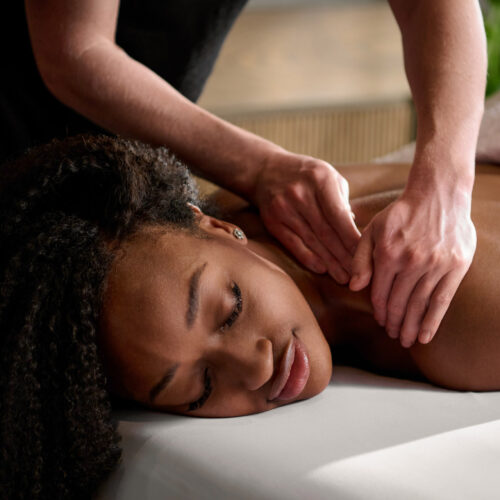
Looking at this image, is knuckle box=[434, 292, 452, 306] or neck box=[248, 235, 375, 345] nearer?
knuckle box=[434, 292, 452, 306]

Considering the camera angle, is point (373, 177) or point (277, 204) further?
point (373, 177)

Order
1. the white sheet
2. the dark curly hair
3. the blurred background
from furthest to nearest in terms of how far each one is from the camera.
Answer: the blurred background, the dark curly hair, the white sheet

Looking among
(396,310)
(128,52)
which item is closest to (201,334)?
(396,310)

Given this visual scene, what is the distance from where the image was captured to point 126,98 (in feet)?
4.38

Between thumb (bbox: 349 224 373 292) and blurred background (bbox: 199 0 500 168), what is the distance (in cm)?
227

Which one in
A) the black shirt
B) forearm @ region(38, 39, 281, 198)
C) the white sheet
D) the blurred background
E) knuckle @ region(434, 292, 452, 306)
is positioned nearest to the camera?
the white sheet

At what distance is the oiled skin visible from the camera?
3.60ft

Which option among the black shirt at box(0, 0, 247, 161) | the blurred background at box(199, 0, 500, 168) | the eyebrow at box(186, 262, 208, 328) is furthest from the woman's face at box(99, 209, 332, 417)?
the blurred background at box(199, 0, 500, 168)

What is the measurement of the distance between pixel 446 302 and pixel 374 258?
0.37 ft

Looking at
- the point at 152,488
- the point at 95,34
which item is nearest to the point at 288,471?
the point at 152,488

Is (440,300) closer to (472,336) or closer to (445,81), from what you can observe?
(472,336)

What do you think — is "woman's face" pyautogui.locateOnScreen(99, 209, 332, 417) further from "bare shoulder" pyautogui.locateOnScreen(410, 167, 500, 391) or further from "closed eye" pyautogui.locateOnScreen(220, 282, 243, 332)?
"bare shoulder" pyautogui.locateOnScreen(410, 167, 500, 391)

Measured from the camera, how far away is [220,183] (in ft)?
4.37

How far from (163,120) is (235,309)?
421mm
